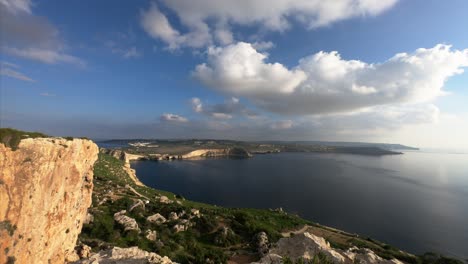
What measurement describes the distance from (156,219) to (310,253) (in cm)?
2584

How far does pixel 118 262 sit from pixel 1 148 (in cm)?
1352

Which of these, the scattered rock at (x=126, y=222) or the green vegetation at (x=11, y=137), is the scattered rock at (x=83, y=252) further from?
the green vegetation at (x=11, y=137)

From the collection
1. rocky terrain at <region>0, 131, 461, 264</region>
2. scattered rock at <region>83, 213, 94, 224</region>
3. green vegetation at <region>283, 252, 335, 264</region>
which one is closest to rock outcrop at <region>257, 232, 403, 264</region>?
rocky terrain at <region>0, 131, 461, 264</region>

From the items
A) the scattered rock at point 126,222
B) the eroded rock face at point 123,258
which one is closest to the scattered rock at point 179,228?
the scattered rock at point 126,222

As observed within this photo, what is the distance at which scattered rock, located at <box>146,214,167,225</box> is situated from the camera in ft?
133

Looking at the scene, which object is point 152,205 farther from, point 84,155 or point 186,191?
point 186,191

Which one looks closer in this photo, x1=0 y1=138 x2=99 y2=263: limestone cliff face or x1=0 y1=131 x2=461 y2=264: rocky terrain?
x1=0 y1=138 x2=99 y2=263: limestone cliff face

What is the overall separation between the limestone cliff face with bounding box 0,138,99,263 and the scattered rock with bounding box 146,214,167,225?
1843cm

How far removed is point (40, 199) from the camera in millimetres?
17188

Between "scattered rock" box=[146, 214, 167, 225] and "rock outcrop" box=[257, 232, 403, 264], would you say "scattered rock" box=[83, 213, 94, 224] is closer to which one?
"scattered rock" box=[146, 214, 167, 225]

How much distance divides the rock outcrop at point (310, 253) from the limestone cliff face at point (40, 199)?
1869 cm

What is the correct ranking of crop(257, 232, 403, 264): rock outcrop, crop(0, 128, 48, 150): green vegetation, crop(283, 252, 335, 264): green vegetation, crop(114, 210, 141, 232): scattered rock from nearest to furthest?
1. crop(0, 128, 48, 150): green vegetation
2. crop(283, 252, 335, 264): green vegetation
3. crop(257, 232, 403, 264): rock outcrop
4. crop(114, 210, 141, 232): scattered rock

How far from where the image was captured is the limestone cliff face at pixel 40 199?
15.0 metres

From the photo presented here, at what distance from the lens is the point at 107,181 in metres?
68.9
